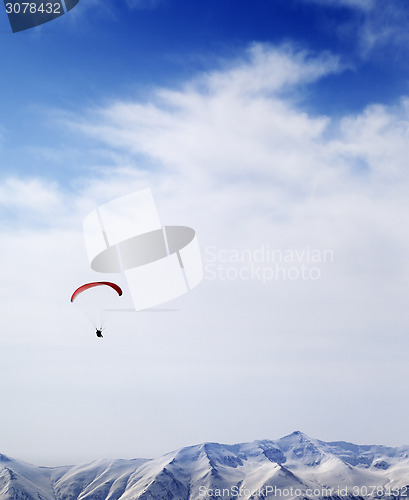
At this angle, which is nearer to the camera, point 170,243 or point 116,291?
point 116,291

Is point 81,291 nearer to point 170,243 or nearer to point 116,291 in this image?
point 116,291

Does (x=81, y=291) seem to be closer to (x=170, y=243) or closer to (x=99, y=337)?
(x=99, y=337)

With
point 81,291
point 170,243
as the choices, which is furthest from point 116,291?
point 170,243

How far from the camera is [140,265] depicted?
81.6 m

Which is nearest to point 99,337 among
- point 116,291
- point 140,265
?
point 116,291

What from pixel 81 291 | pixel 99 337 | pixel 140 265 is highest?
pixel 140 265

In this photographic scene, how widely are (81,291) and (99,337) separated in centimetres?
883

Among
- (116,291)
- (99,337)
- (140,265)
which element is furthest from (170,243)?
(99,337)

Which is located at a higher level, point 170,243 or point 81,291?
point 170,243

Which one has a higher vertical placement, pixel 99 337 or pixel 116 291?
pixel 116 291

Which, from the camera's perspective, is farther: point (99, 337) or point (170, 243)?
point (170, 243)

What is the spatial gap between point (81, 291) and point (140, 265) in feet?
37.3

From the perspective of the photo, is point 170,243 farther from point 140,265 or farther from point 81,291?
point 81,291

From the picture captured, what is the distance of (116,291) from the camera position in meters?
76.1
